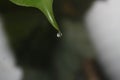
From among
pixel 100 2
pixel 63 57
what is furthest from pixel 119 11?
pixel 63 57

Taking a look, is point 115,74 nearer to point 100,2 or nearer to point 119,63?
point 119,63

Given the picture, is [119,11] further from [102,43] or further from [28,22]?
[28,22]

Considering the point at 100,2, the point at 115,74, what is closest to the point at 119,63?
the point at 115,74

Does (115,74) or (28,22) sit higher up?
(28,22)

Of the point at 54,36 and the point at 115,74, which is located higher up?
the point at 54,36

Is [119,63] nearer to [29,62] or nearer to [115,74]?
[115,74]

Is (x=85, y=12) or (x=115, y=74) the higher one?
(x=85, y=12)

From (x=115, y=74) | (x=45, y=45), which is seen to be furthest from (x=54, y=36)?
(x=115, y=74)
